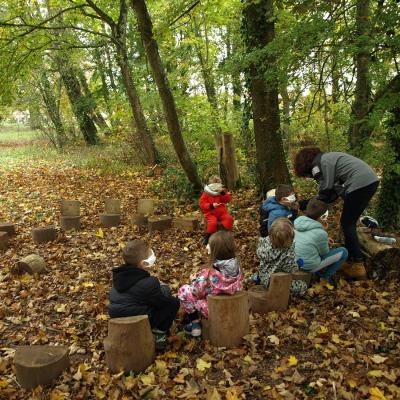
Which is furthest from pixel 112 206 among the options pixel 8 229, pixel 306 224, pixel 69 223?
pixel 306 224

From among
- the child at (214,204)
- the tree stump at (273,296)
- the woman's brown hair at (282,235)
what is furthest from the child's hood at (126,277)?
the child at (214,204)

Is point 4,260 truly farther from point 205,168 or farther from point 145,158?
point 145,158

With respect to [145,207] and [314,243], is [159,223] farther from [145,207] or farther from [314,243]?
[314,243]

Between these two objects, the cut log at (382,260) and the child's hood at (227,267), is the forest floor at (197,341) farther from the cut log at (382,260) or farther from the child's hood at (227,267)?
the child's hood at (227,267)

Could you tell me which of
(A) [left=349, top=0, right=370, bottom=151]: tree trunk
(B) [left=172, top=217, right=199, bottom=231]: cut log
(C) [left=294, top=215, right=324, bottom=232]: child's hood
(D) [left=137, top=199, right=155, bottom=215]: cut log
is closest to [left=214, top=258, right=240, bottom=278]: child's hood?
(C) [left=294, top=215, right=324, bottom=232]: child's hood

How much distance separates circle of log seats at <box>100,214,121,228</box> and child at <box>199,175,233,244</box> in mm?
2518

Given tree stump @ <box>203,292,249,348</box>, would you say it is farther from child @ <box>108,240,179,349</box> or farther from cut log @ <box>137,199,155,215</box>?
cut log @ <box>137,199,155,215</box>

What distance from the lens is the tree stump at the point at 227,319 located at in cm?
396

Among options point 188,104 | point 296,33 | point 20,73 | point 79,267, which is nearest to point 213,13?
point 188,104

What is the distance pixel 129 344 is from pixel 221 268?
1169 millimetres

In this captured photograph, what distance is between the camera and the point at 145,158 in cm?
1387

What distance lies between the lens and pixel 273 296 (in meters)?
4.60

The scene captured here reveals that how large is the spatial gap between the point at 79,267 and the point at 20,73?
23.1 feet

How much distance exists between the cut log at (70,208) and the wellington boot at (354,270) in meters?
5.64
